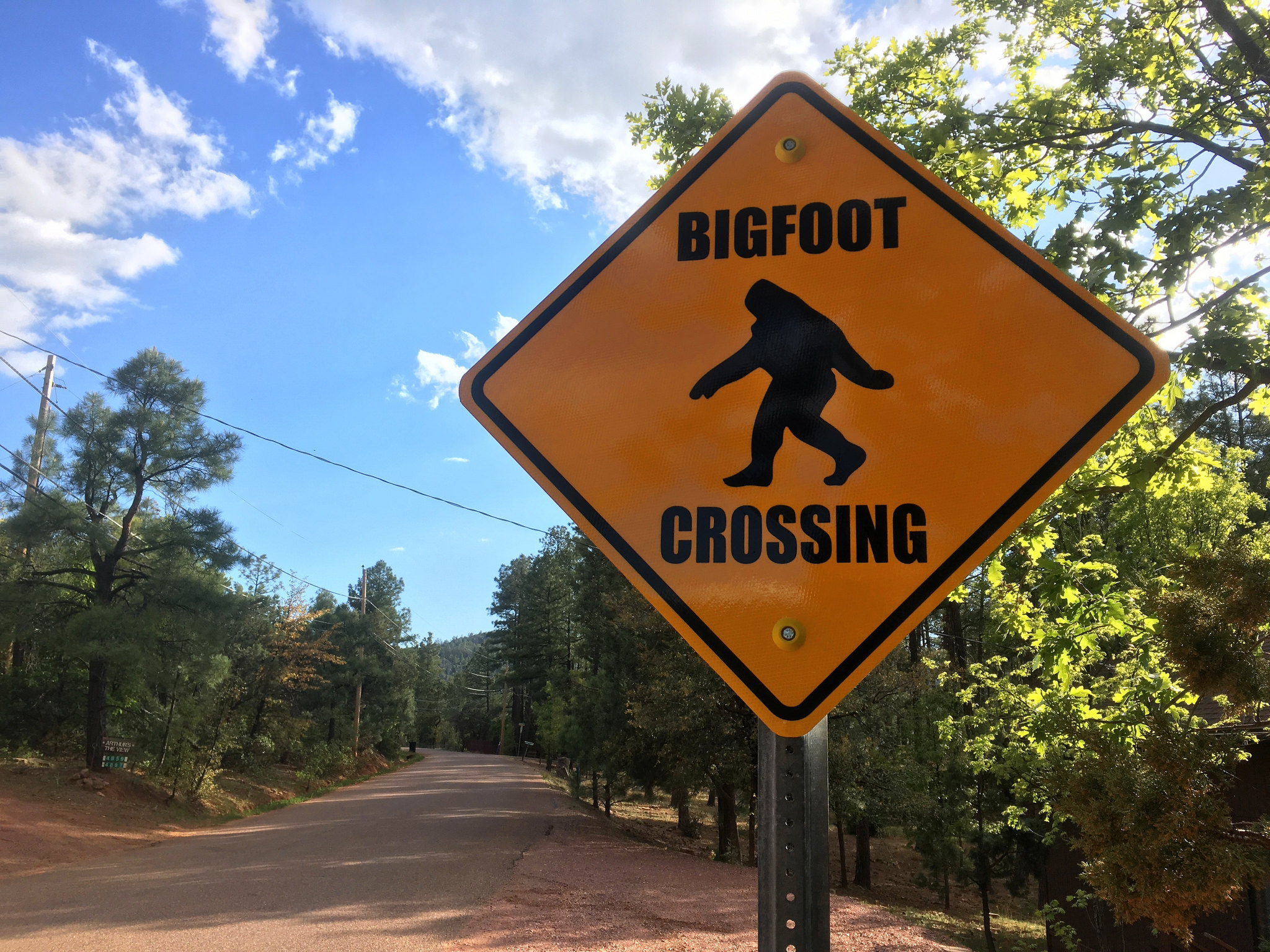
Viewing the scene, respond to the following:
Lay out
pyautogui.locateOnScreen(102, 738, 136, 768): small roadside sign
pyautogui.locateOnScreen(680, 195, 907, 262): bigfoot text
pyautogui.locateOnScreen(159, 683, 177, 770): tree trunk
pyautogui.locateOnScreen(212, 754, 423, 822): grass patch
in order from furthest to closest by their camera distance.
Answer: pyautogui.locateOnScreen(212, 754, 423, 822): grass patch
pyautogui.locateOnScreen(159, 683, 177, 770): tree trunk
pyautogui.locateOnScreen(102, 738, 136, 768): small roadside sign
pyautogui.locateOnScreen(680, 195, 907, 262): bigfoot text

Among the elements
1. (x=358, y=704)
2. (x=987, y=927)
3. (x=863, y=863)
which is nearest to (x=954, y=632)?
(x=863, y=863)

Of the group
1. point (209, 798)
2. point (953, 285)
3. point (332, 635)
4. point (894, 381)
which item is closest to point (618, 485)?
point (894, 381)

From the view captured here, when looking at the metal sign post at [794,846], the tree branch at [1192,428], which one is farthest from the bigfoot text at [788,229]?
the tree branch at [1192,428]

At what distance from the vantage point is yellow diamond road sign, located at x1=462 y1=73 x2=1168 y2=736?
141 centimetres

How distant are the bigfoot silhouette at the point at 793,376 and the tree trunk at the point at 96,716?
23.6 m

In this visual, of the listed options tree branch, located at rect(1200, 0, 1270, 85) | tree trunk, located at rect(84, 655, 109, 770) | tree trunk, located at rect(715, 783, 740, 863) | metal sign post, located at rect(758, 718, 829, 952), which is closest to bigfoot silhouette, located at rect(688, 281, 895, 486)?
metal sign post, located at rect(758, 718, 829, 952)

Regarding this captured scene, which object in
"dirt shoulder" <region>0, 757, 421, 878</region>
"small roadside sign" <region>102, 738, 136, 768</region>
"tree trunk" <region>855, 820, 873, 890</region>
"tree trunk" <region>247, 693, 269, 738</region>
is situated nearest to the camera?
"dirt shoulder" <region>0, 757, 421, 878</region>

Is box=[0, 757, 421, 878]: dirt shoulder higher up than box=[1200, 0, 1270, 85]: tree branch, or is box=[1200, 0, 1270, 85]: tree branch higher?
box=[1200, 0, 1270, 85]: tree branch

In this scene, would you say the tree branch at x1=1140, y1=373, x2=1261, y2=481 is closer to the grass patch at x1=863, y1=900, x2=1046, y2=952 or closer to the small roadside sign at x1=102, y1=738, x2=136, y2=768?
the grass patch at x1=863, y1=900, x2=1046, y2=952

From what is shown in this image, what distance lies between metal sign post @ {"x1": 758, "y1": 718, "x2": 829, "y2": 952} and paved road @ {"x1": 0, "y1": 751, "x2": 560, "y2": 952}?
8596 mm

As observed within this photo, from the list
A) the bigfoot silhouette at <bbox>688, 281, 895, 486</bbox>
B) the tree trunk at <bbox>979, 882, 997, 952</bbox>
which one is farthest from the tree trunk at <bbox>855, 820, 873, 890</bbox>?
the bigfoot silhouette at <bbox>688, 281, 895, 486</bbox>

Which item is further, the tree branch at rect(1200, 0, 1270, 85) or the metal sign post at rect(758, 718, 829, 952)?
the tree branch at rect(1200, 0, 1270, 85)

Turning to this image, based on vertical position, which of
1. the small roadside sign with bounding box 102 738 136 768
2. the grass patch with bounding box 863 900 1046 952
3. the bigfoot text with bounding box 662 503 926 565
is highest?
the bigfoot text with bounding box 662 503 926 565

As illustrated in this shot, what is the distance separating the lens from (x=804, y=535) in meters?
1.44
